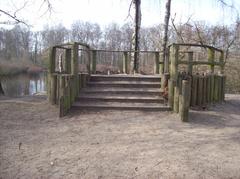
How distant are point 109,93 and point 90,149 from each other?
12.5ft

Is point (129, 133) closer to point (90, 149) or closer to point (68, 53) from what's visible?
point (90, 149)

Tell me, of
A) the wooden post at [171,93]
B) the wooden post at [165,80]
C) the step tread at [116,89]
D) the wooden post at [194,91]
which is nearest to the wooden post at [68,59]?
the step tread at [116,89]

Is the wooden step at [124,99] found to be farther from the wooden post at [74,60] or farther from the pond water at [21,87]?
the pond water at [21,87]

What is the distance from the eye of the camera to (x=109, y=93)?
9.31 meters

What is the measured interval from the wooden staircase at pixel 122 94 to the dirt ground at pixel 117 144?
0.34 metres

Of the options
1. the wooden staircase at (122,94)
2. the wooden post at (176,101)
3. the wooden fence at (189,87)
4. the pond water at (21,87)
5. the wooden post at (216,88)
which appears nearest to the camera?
the wooden fence at (189,87)

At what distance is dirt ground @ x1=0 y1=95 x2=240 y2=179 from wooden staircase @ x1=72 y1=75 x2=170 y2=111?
34cm

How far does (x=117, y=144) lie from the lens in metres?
5.89

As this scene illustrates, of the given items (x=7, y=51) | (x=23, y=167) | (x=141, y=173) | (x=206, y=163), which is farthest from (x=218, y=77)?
(x=7, y=51)

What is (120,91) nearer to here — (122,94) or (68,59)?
(122,94)

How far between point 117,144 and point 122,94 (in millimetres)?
3482

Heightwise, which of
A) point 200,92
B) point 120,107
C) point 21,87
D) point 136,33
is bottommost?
point 21,87

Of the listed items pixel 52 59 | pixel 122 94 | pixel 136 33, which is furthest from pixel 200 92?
pixel 136 33

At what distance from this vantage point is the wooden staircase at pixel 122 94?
8.62m
